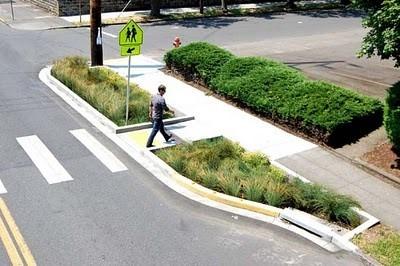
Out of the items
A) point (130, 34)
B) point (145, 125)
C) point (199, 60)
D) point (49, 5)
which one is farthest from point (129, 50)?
point (49, 5)

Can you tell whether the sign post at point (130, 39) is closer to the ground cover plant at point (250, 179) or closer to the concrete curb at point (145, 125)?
the concrete curb at point (145, 125)

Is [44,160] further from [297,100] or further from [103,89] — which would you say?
[297,100]

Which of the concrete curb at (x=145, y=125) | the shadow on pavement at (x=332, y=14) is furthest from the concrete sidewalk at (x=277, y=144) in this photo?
the shadow on pavement at (x=332, y=14)

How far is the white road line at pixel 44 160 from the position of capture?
1196 cm

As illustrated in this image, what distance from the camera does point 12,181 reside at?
11648mm

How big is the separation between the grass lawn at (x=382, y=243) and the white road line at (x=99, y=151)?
5.72 metres

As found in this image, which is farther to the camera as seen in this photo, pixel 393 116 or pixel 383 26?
pixel 393 116

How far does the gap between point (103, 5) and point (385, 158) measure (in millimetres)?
27426

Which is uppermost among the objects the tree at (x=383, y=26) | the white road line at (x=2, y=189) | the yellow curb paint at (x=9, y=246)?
the tree at (x=383, y=26)

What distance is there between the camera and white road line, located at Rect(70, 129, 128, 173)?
12688 millimetres

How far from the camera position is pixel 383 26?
1193cm

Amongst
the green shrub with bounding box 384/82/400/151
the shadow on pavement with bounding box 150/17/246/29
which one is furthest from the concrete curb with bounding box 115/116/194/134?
the shadow on pavement with bounding box 150/17/246/29

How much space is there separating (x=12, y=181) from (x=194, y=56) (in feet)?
33.0

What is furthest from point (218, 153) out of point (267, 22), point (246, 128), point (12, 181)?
point (267, 22)
